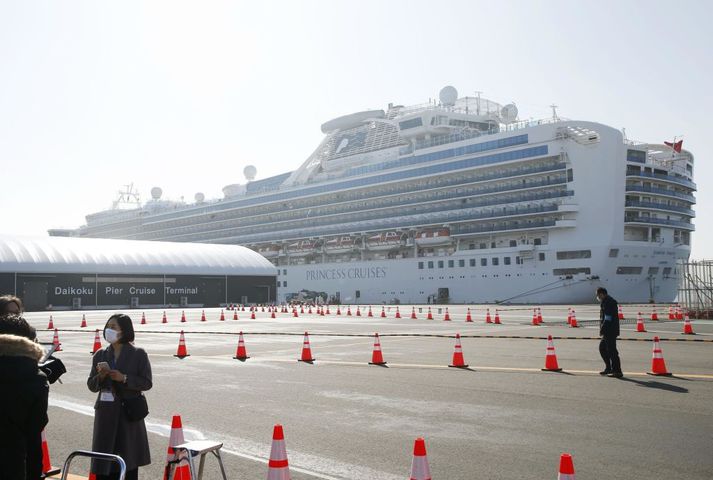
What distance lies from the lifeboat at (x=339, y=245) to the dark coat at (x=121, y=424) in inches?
2759

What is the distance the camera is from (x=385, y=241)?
235 ft

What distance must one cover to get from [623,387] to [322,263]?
227 ft

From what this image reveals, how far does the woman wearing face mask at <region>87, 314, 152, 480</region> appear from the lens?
5145 mm

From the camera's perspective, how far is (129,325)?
5.46m

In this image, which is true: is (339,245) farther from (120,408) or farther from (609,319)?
(120,408)

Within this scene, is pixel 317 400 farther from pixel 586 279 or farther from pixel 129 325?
pixel 586 279

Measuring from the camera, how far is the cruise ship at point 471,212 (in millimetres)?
56031

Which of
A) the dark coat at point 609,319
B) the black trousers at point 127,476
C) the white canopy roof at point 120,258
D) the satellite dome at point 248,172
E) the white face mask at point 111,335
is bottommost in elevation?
the black trousers at point 127,476

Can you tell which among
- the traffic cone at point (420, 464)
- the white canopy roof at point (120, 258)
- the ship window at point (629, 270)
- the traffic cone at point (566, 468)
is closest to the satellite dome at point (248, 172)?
the white canopy roof at point (120, 258)

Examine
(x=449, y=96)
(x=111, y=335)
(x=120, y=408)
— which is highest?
(x=449, y=96)

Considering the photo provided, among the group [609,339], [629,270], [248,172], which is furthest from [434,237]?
[609,339]

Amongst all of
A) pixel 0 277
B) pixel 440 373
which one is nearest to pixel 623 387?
pixel 440 373

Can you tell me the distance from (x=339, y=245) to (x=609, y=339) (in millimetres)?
65314

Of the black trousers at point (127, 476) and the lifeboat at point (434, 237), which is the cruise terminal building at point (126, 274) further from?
the black trousers at point (127, 476)
